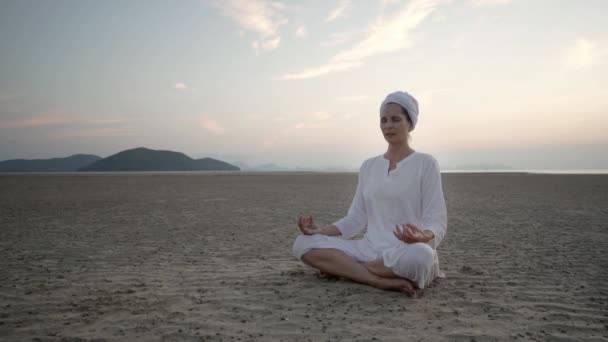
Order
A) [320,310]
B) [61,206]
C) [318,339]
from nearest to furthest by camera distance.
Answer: [318,339] < [320,310] < [61,206]

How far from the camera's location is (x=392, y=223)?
4027 millimetres

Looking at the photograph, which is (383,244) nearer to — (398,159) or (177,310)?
(398,159)

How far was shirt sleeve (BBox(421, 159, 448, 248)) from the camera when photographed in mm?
3758

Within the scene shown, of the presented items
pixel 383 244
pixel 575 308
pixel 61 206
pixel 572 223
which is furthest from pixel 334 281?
pixel 61 206

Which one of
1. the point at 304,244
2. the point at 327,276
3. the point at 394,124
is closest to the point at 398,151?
the point at 394,124

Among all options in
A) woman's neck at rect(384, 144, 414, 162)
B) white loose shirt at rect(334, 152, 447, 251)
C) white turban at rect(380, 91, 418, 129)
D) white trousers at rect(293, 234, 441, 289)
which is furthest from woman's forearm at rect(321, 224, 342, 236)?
white turban at rect(380, 91, 418, 129)

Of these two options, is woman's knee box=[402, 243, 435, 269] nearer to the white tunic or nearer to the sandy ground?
the white tunic

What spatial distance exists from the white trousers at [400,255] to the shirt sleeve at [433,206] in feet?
0.54

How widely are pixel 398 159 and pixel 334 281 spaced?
1.46 metres

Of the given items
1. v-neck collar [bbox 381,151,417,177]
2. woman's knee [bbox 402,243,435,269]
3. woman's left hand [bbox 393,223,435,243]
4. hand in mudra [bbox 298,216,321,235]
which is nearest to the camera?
woman's left hand [bbox 393,223,435,243]

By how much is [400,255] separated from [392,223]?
0.39m

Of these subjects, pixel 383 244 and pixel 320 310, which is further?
pixel 383 244

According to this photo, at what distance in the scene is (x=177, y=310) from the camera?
143 inches

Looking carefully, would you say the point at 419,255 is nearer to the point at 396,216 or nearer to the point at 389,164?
the point at 396,216
